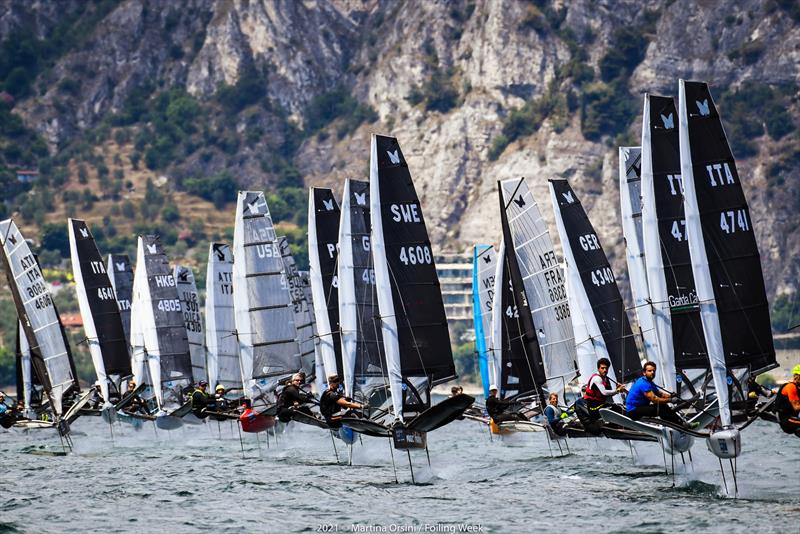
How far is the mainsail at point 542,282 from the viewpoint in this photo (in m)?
41.0

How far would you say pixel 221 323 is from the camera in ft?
168

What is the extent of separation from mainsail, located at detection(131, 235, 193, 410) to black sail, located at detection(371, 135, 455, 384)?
59.1ft

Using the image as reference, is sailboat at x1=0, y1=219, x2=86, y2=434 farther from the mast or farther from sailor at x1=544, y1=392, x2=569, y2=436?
the mast

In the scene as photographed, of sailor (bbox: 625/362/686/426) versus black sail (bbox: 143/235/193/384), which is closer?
sailor (bbox: 625/362/686/426)

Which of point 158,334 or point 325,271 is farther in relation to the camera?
point 158,334

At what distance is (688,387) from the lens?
1331 inches

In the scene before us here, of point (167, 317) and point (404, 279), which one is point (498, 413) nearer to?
point (404, 279)

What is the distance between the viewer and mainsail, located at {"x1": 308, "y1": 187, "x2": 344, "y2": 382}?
43531 mm

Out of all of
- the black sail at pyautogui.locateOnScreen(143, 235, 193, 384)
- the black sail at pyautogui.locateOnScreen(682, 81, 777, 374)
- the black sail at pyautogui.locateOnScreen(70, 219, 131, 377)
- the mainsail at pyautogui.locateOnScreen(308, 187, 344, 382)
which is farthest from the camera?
the black sail at pyautogui.locateOnScreen(143, 235, 193, 384)

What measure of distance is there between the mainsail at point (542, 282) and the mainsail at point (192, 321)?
15.1 meters

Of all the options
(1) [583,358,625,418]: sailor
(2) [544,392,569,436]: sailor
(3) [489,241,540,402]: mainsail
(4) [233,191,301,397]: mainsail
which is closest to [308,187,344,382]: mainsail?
(4) [233,191,301,397]: mainsail

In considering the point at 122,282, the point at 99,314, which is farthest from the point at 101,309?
the point at 122,282

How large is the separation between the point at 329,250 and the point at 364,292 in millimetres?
5491

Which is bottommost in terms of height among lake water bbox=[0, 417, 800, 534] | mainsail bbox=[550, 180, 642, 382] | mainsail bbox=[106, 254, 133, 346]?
lake water bbox=[0, 417, 800, 534]
